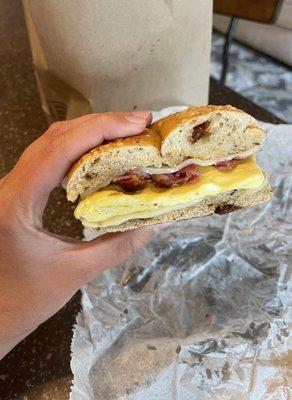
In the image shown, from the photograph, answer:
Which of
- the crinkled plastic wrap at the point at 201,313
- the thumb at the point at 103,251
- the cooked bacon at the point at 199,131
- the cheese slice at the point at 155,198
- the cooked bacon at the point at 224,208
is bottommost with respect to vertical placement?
the crinkled plastic wrap at the point at 201,313

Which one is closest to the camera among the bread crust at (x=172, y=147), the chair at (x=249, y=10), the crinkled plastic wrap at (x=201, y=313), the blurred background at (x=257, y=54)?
the bread crust at (x=172, y=147)

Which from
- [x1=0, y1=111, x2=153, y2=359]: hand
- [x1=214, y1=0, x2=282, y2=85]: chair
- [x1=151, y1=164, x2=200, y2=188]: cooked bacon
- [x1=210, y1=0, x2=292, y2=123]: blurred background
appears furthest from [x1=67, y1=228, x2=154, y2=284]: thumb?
[x1=210, y1=0, x2=292, y2=123]: blurred background

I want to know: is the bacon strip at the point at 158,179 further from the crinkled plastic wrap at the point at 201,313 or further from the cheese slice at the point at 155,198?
the crinkled plastic wrap at the point at 201,313

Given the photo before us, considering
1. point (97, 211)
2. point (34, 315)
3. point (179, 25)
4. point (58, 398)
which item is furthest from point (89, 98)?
point (58, 398)

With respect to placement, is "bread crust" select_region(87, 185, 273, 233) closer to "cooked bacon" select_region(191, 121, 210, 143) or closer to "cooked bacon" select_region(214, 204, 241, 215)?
"cooked bacon" select_region(214, 204, 241, 215)

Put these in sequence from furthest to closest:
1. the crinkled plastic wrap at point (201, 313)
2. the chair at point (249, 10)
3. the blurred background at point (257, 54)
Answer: the blurred background at point (257, 54)
the chair at point (249, 10)
the crinkled plastic wrap at point (201, 313)

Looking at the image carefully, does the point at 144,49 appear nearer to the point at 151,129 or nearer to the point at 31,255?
the point at 151,129

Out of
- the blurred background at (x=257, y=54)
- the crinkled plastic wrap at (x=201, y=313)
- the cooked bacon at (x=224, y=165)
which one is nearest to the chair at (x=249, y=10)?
the blurred background at (x=257, y=54)

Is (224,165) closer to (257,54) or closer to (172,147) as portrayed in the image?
(172,147)
